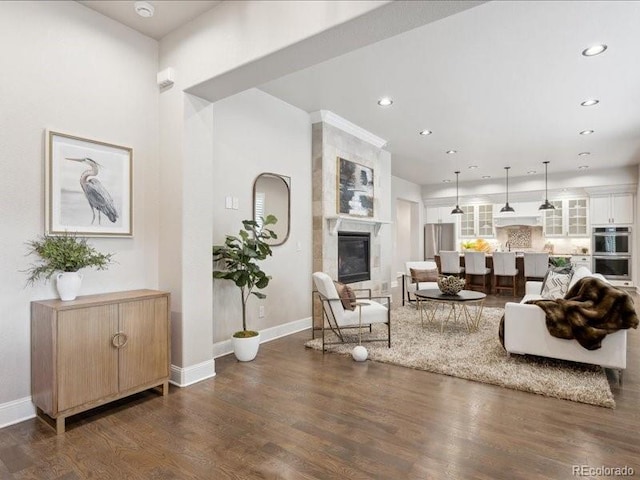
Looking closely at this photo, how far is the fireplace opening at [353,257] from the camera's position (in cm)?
539

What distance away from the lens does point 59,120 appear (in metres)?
2.57

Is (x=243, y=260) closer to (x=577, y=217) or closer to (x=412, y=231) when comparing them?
(x=412, y=231)

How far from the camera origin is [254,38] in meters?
2.42

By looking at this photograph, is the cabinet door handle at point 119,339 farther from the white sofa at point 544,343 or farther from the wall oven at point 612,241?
the wall oven at point 612,241

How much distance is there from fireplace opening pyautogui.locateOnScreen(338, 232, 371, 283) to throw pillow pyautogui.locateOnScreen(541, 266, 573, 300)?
2559mm

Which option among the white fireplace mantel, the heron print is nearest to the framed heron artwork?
the heron print

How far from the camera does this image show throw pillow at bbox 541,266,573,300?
4.12m

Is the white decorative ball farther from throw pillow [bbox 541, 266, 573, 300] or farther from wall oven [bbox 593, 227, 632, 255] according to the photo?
wall oven [bbox 593, 227, 632, 255]

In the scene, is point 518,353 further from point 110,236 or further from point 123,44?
point 123,44

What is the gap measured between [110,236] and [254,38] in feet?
6.09

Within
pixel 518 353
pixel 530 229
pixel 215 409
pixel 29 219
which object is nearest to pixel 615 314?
pixel 518 353

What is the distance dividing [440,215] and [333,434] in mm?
9439

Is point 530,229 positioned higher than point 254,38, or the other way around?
point 254,38

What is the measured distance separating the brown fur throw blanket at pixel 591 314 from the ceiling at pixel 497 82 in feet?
6.93
